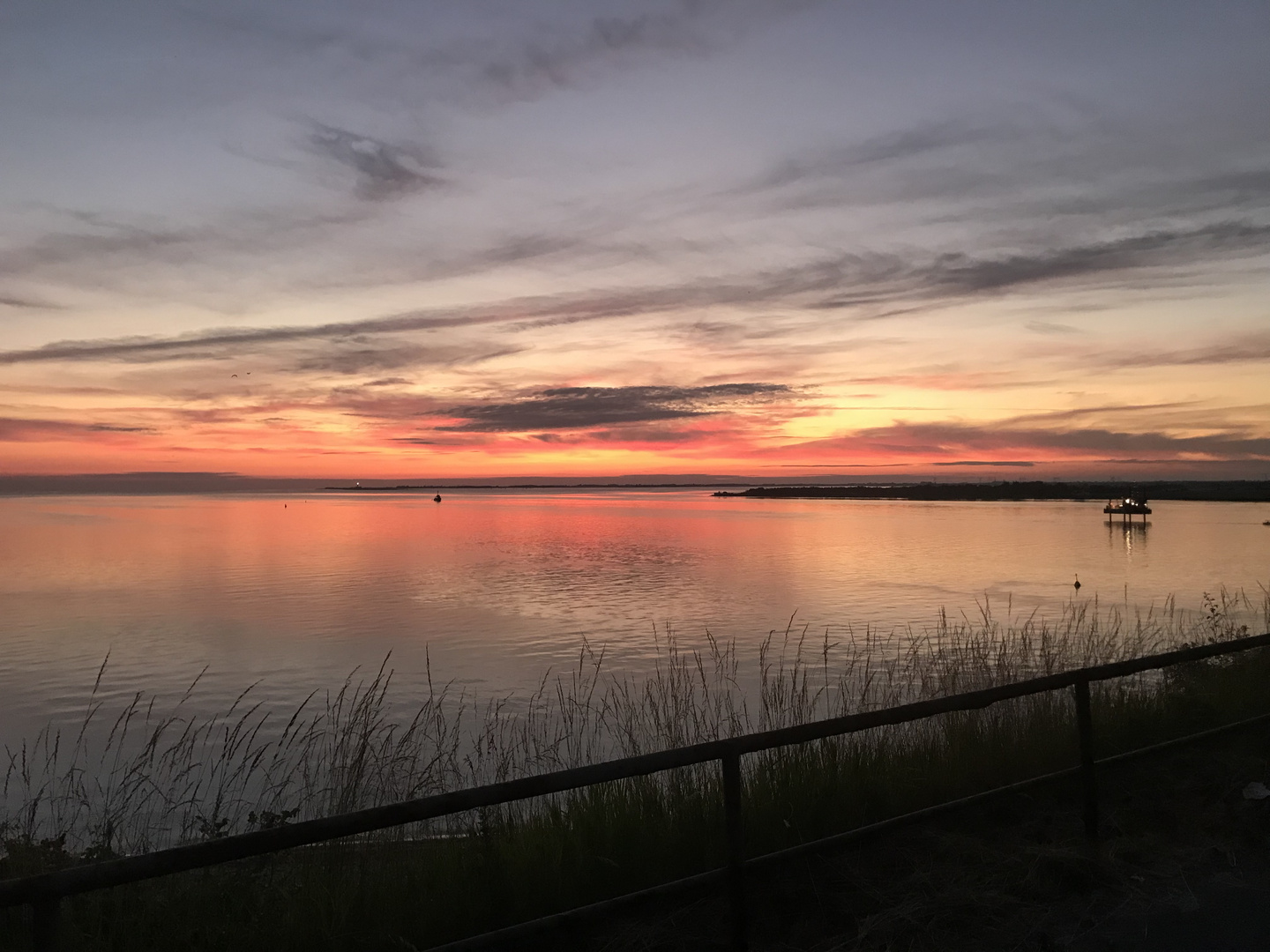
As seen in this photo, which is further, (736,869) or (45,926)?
(736,869)

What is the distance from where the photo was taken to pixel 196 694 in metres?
19.4

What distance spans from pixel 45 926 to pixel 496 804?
1.95 m

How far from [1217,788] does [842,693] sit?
700 centimetres

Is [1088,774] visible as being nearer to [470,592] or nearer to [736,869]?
[736,869]

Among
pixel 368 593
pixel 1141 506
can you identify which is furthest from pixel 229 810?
pixel 1141 506

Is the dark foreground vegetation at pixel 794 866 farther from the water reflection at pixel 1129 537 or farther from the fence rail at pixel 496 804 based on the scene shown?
the water reflection at pixel 1129 537

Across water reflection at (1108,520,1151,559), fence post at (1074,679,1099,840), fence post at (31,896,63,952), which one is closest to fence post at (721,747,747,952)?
fence post at (1074,679,1099,840)

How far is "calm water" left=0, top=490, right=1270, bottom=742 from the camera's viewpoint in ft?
73.2

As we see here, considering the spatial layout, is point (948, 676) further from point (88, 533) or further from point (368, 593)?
point (88, 533)

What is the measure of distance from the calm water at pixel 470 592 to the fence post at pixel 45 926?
52.7 feet

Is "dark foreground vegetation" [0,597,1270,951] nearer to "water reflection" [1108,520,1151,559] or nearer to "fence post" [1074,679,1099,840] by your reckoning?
"fence post" [1074,679,1099,840]

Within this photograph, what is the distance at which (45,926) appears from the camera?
3.17m

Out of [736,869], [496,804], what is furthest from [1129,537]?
[496,804]

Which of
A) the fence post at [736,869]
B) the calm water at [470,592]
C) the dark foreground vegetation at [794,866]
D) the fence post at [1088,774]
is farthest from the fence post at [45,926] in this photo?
the calm water at [470,592]
